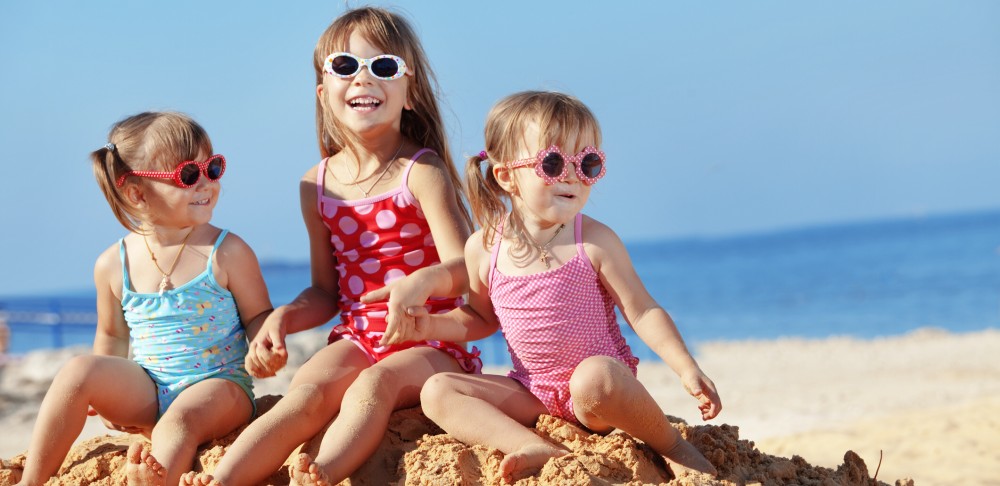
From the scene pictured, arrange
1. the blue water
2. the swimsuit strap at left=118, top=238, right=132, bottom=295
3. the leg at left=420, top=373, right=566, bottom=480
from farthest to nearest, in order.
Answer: the blue water → the swimsuit strap at left=118, top=238, right=132, bottom=295 → the leg at left=420, top=373, right=566, bottom=480

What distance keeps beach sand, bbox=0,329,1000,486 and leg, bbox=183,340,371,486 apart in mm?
164

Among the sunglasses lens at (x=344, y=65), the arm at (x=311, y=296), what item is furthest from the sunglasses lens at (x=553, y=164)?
the arm at (x=311, y=296)

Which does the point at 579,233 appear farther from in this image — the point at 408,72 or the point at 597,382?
the point at 408,72

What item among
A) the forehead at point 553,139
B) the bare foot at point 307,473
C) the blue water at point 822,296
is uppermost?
the blue water at point 822,296

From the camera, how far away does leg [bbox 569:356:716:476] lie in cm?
320

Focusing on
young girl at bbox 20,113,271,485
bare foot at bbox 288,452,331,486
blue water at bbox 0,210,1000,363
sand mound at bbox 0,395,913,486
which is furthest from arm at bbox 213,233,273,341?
blue water at bbox 0,210,1000,363

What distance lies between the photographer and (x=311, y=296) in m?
4.30

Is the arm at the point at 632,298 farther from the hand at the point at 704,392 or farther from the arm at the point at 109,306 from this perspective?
the arm at the point at 109,306

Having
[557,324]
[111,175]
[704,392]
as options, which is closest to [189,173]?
[111,175]

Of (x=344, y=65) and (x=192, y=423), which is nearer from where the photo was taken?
(x=192, y=423)

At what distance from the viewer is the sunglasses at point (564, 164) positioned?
3496 mm

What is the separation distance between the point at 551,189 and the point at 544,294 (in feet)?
1.22

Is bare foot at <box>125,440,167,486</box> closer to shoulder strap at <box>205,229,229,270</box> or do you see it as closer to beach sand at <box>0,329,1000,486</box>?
beach sand at <box>0,329,1000,486</box>

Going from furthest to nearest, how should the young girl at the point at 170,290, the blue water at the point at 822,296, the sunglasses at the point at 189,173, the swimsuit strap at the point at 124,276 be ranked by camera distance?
the blue water at the point at 822,296, the swimsuit strap at the point at 124,276, the sunglasses at the point at 189,173, the young girl at the point at 170,290
